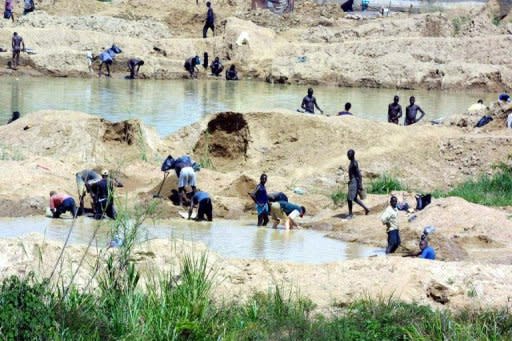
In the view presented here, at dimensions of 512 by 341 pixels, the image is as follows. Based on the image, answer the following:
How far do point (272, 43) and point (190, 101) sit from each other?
1007cm

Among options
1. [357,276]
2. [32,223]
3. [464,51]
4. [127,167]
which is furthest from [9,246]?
[464,51]

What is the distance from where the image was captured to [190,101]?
35.8 meters

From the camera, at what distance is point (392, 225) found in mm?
17328

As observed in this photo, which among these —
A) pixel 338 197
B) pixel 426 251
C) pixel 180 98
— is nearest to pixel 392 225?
pixel 426 251

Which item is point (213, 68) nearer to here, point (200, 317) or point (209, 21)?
point (209, 21)

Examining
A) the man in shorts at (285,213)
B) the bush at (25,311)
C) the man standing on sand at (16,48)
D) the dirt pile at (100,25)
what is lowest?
the man in shorts at (285,213)

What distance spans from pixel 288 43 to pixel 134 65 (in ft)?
21.5

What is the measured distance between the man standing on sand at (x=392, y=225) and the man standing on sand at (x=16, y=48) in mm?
24100

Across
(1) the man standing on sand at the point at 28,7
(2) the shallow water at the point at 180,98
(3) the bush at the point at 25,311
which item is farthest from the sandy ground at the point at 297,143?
(3) the bush at the point at 25,311

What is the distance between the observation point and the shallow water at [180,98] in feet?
107

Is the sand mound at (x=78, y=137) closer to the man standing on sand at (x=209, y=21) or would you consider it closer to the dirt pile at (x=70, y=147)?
the dirt pile at (x=70, y=147)

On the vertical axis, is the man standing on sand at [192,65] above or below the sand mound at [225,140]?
above

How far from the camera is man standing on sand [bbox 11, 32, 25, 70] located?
39312 mm

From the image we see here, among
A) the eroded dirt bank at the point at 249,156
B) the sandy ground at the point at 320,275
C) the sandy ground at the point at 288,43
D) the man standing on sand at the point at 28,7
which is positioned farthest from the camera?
the man standing on sand at the point at 28,7
